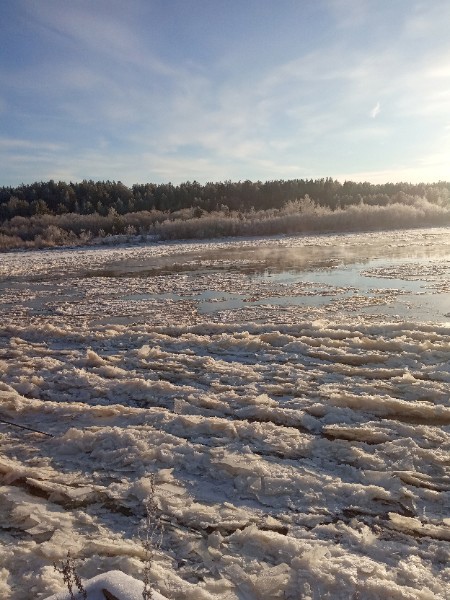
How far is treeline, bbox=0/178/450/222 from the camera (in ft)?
168

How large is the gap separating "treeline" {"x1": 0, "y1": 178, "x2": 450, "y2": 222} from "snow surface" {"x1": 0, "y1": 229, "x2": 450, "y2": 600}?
44.0m

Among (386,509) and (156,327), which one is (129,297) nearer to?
(156,327)

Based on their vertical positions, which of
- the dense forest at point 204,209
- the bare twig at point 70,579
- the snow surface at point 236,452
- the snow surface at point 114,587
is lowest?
the snow surface at point 236,452

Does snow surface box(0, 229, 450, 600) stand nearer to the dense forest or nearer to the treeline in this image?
the dense forest

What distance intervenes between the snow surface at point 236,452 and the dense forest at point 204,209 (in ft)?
73.9

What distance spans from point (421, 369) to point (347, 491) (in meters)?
2.59

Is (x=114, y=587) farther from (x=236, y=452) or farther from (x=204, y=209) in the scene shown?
(x=204, y=209)

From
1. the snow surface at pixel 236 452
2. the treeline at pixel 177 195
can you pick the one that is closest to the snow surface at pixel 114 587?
the snow surface at pixel 236 452

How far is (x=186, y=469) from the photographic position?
355 centimetres

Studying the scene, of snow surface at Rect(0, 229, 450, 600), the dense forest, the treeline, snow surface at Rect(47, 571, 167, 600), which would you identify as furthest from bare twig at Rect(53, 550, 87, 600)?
the treeline

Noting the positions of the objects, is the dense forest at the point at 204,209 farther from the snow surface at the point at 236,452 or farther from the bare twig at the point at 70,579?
the bare twig at the point at 70,579

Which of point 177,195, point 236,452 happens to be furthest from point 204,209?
point 236,452

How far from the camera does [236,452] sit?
3.73 metres

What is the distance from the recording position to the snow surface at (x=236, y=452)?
8.38ft
